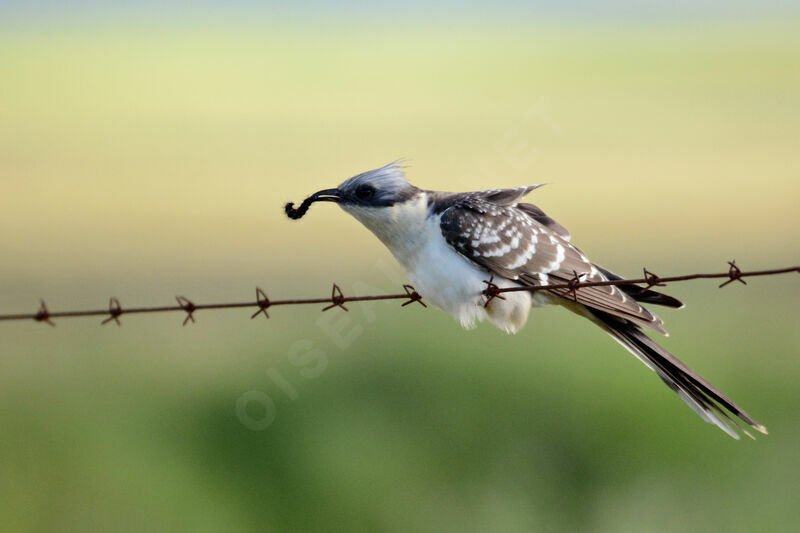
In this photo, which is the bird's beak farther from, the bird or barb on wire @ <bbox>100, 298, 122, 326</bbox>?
barb on wire @ <bbox>100, 298, 122, 326</bbox>

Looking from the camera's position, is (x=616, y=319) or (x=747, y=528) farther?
(x=747, y=528)

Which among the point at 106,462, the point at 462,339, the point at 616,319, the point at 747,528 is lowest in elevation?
the point at 747,528

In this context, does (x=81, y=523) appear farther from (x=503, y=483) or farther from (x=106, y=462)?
(x=503, y=483)

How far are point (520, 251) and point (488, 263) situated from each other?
201 mm

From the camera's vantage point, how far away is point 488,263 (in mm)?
4348

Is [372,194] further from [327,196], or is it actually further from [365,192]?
[327,196]

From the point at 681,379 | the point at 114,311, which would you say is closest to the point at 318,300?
the point at 114,311

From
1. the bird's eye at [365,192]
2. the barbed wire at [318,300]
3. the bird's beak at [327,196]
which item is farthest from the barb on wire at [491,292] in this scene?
the bird's beak at [327,196]

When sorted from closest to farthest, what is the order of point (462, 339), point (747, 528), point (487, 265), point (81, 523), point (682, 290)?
point (487, 265), point (81, 523), point (747, 528), point (462, 339), point (682, 290)

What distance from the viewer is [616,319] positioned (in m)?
4.50

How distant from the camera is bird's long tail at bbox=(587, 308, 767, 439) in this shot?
402 cm

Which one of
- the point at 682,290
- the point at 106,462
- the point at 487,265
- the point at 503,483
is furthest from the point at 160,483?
the point at 682,290

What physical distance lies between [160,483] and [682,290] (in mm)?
11590

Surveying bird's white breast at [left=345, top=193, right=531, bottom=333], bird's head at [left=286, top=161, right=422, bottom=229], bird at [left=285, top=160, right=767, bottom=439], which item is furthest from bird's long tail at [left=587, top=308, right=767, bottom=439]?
bird's head at [left=286, top=161, right=422, bottom=229]
